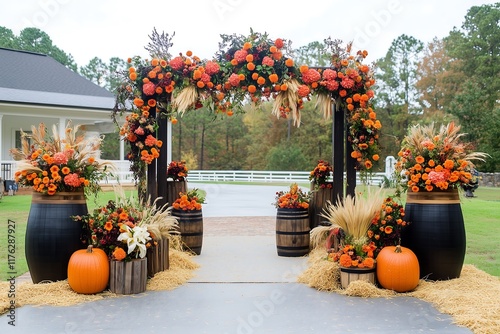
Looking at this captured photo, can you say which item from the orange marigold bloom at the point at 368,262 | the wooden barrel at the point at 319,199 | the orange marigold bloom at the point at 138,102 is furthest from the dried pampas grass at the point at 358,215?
the orange marigold bloom at the point at 138,102

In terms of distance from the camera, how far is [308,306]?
15.3ft

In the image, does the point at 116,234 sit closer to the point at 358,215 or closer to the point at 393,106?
the point at 358,215

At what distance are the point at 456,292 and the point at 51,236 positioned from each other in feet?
13.2

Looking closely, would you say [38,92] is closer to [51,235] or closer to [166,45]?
[166,45]

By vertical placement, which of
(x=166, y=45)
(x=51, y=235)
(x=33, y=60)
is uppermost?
(x=33, y=60)

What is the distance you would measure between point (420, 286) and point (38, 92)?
1851 cm

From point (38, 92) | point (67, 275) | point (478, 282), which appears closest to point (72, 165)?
point (67, 275)

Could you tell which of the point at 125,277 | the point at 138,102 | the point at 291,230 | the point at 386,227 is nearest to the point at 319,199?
the point at 291,230

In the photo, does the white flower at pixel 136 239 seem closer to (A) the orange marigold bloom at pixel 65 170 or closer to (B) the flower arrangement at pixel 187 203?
(A) the orange marigold bloom at pixel 65 170

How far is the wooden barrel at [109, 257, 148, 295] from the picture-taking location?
16.8 ft

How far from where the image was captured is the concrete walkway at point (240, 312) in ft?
13.3

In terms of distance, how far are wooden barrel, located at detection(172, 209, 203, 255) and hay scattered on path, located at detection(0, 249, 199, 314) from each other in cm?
128

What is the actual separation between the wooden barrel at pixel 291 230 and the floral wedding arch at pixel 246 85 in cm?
107

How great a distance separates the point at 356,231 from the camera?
5.64 meters
